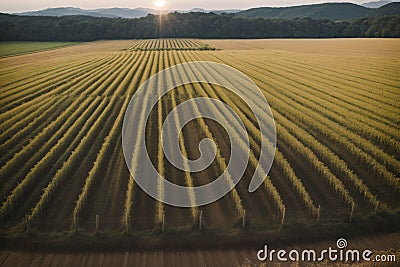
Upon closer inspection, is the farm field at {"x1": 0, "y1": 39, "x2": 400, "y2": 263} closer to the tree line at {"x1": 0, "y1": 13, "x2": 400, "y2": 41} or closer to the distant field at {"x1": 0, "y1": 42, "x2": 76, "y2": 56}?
the distant field at {"x1": 0, "y1": 42, "x2": 76, "y2": 56}

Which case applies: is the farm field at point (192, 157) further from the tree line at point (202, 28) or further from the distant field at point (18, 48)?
the tree line at point (202, 28)

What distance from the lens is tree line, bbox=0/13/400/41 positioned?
8575 centimetres

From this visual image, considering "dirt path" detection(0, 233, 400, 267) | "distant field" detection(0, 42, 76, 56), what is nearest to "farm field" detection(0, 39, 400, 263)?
"dirt path" detection(0, 233, 400, 267)

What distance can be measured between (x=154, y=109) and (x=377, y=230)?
13.0 metres

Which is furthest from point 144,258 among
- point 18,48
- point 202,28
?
point 202,28

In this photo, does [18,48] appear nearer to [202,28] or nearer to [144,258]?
[202,28]

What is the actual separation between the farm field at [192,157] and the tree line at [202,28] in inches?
2723

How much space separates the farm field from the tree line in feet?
227

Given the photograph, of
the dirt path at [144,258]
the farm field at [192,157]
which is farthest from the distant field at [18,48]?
the dirt path at [144,258]

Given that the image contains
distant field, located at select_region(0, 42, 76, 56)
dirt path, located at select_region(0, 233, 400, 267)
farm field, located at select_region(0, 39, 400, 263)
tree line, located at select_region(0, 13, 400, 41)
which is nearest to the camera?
dirt path, located at select_region(0, 233, 400, 267)

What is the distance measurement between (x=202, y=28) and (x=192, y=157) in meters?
85.2

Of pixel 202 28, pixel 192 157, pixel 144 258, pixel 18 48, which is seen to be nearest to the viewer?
pixel 144 258

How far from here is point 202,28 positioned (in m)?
93.6

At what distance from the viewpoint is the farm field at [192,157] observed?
9.66m
